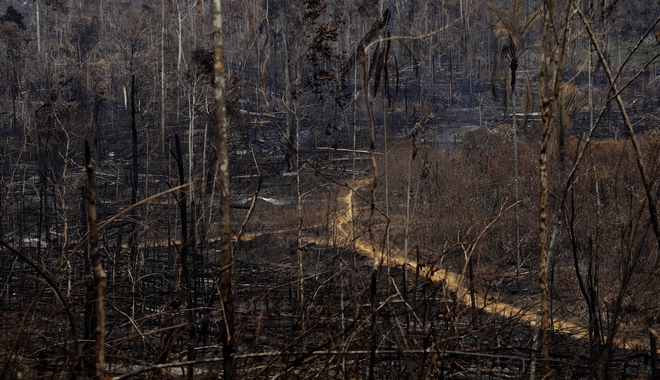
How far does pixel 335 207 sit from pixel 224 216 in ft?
28.9

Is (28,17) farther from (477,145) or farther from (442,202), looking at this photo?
(442,202)

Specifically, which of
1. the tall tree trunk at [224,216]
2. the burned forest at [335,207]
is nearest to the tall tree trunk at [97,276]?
the burned forest at [335,207]

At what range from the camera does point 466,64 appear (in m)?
45.1

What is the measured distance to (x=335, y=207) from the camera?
37.2ft

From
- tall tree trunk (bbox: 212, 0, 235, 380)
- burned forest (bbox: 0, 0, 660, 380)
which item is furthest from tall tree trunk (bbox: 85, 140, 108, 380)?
tall tree trunk (bbox: 212, 0, 235, 380)

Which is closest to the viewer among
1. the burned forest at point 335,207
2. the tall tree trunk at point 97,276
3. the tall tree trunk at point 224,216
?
the tall tree trunk at point 97,276

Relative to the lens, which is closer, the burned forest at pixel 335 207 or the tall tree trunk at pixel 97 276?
the tall tree trunk at pixel 97 276

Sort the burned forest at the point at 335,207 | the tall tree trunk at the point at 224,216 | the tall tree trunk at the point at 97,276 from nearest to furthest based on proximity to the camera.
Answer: the tall tree trunk at the point at 97,276, the tall tree trunk at the point at 224,216, the burned forest at the point at 335,207

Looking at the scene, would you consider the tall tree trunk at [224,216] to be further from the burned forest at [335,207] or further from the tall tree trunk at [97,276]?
the tall tree trunk at [97,276]

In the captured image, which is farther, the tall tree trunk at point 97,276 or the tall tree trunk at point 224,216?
the tall tree trunk at point 224,216

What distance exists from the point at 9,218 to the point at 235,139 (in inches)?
360

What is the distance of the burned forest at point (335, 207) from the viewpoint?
8.80ft

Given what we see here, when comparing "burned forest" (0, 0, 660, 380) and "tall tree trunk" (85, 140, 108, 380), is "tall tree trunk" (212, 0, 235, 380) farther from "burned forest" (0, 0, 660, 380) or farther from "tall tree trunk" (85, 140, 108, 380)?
"tall tree trunk" (85, 140, 108, 380)

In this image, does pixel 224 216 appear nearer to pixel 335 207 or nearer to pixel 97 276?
pixel 97 276
